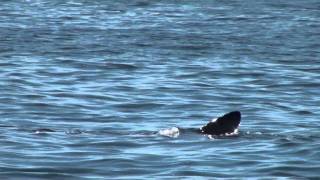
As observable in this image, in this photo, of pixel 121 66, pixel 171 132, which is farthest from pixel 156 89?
pixel 171 132

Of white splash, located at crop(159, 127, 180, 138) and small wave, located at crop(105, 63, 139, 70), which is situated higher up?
white splash, located at crop(159, 127, 180, 138)

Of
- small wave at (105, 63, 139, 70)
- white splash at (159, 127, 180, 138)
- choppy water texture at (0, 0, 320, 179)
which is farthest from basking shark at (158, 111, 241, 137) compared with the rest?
small wave at (105, 63, 139, 70)

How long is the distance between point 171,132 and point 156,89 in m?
5.41

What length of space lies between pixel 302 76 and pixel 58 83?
512cm

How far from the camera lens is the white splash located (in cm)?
1731

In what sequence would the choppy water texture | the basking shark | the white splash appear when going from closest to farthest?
the choppy water texture
the white splash
the basking shark

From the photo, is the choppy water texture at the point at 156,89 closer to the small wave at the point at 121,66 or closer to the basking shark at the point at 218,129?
the small wave at the point at 121,66

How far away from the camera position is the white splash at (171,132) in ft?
56.8

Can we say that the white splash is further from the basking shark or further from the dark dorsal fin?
the dark dorsal fin

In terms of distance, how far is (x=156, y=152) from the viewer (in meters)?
15.9

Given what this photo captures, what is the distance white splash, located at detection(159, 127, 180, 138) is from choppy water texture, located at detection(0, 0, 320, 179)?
19 centimetres

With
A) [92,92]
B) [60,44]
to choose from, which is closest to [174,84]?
[92,92]

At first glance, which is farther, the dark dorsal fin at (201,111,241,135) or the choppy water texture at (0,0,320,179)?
the dark dorsal fin at (201,111,241,135)

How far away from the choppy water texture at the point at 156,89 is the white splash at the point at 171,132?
0.19m
